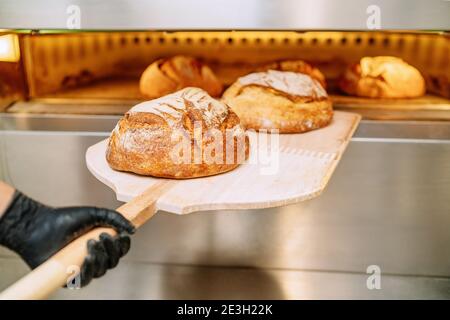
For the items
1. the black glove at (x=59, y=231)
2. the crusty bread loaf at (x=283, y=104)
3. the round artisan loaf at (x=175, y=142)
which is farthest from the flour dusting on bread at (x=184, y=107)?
the black glove at (x=59, y=231)

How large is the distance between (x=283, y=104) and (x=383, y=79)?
0.49 m

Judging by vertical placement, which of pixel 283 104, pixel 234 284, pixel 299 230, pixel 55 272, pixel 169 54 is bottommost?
pixel 234 284

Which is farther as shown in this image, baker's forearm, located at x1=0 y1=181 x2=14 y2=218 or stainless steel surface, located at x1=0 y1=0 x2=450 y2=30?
stainless steel surface, located at x1=0 y1=0 x2=450 y2=30

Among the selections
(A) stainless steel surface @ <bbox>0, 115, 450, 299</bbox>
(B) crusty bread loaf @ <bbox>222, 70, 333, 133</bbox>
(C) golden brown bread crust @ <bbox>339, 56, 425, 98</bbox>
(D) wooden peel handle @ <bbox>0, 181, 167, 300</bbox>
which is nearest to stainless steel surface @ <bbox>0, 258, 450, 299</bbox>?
(A) stainless steel surface @ <bbox>0, 115, 450, 299</bbox>

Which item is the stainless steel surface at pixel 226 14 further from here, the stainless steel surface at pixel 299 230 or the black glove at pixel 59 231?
the black glove at pixel 59 231

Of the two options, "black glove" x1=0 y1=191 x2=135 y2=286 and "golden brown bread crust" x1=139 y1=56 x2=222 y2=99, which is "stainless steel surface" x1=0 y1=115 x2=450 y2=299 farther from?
"black glove" x1=0 y1=191 x2=135 y2=286

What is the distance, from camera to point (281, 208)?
5.19 feet

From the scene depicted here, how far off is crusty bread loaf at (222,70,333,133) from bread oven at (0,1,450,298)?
0.49 feet

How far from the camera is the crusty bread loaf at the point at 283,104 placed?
1.44 meters

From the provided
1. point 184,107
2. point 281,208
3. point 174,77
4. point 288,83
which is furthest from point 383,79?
point 184,107

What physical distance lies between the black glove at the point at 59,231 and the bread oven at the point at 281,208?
59 centimetres

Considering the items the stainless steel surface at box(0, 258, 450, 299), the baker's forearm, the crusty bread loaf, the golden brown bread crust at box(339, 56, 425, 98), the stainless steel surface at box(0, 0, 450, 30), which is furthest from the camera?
the golden brown bread crust at box(339, 56, 425, 98)

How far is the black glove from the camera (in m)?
0.82

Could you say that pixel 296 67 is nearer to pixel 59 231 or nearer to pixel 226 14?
pixel 226 14
